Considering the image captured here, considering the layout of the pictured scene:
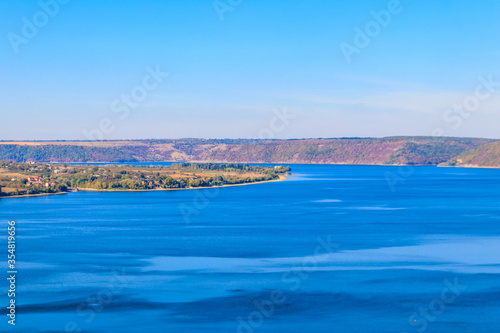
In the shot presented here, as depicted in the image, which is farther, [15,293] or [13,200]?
[13,200]

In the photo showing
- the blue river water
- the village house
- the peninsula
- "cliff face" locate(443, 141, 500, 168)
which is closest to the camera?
the blue river water

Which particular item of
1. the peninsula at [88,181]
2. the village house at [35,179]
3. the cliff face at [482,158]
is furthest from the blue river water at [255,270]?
the cliff face at [482,158]

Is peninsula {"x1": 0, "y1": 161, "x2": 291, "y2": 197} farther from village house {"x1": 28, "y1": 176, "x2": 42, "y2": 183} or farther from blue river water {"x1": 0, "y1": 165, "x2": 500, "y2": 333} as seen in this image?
blue river water {"x1": 0, "y1": 165, "x2": 500, "y2": 333}

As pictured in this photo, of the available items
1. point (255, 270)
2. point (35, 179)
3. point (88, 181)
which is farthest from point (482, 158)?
point (255, 270)

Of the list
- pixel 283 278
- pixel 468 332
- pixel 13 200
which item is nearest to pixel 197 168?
pixel 13 200

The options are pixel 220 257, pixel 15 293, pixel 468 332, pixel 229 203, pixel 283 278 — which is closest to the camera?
pixel 468 332

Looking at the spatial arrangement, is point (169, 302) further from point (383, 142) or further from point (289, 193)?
point (383, 142)

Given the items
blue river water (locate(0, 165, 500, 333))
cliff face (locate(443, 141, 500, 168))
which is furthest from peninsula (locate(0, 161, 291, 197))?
cliff face (locate(443, 141, 500, 168))

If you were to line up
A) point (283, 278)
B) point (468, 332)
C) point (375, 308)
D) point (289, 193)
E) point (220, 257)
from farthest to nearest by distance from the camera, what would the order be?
1. point (289, 193)
2. point (220, 257)
3. point (283, 278)
4. point (375, 308)
5. point (468, 332)
